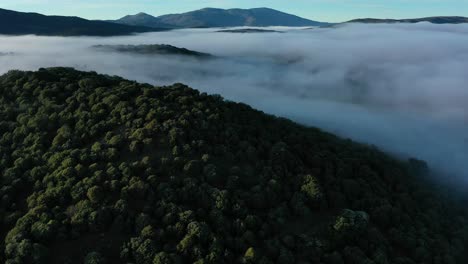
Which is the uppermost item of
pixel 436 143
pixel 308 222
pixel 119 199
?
pixel 119 199

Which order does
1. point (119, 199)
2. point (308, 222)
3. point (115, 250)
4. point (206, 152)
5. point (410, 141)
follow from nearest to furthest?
1. point (115, 250)
2. point (119, 199)
3. point (308, 222)
4. point (206, 152)
5. point (410, 141)

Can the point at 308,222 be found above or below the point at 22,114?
below

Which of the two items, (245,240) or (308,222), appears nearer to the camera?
(245,240)

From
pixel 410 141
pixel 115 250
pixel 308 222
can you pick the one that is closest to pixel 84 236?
pixel 115 250

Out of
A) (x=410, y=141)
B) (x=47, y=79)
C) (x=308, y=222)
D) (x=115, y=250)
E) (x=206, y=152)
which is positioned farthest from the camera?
(x=410, y=141)

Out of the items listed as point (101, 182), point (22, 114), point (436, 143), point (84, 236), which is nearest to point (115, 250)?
point (84, 236)

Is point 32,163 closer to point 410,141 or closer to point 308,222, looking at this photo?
point 308,222
